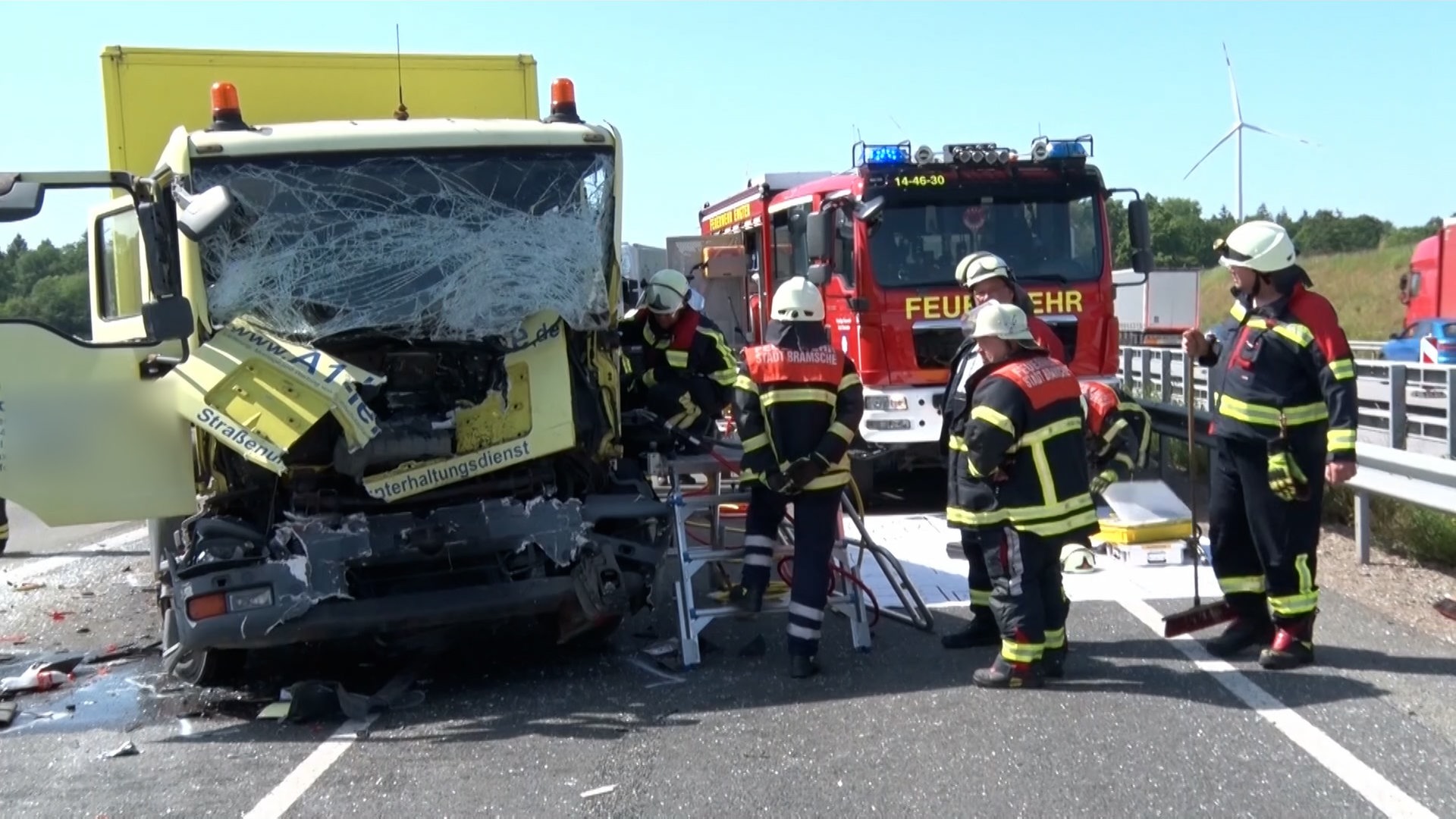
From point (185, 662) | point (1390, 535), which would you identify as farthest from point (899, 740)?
point (1390, 535)

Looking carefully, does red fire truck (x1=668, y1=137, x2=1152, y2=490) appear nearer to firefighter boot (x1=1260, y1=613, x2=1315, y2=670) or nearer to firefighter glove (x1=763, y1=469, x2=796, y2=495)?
firefighter glove (x1=763, y1=469, x2=796, y2=495)

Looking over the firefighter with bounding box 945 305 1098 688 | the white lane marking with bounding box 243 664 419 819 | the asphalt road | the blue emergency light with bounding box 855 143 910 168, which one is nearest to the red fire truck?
the blue emergency light with bounding box 855 143 910 168

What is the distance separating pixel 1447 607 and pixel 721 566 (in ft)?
12.6

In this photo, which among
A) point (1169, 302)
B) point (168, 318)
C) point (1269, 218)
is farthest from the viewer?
point (1269, 218)

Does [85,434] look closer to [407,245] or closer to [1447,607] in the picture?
[407,245]

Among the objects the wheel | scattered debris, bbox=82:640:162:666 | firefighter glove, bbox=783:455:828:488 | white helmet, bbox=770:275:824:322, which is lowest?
scattered debris, bbox=82:640:162:666

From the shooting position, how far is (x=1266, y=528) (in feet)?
20.5

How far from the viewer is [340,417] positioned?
5719 mm

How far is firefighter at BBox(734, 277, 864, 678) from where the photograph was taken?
649cm

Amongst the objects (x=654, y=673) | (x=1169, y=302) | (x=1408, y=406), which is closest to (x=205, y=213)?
(x=654, y=673)

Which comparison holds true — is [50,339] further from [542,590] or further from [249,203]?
[542,590]

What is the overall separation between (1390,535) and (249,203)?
7161 mm

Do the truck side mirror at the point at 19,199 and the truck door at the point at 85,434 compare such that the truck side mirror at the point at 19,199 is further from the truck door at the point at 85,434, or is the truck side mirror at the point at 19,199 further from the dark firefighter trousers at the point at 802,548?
the dark firefighter trousers at the point at 802,548

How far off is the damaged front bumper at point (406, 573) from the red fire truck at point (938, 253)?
477cm
